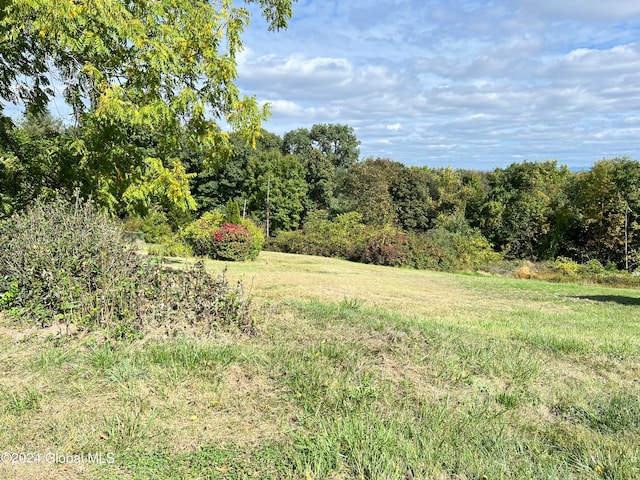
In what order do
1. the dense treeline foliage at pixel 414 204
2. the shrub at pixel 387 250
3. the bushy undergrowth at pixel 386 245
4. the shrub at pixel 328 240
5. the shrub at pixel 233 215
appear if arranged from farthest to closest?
the dense treeline foliage at pixel 414 204 → the shrub at pixel 328 240 → the bushy undergrowth at pixel 386 245 → the shrub at pixel 387 250 → the shrub at pixel 233 215

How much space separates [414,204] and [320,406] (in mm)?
38407

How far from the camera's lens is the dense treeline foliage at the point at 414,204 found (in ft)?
85.5

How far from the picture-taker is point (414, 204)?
40.2 m

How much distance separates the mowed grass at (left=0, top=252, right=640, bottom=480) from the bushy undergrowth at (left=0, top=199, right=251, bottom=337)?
30cm

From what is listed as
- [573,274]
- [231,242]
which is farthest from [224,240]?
[573,274]

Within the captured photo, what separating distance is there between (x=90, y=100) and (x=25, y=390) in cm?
398

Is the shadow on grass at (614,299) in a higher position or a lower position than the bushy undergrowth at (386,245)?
lower

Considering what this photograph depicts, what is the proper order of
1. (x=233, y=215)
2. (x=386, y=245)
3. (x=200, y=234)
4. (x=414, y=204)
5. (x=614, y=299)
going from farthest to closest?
(x=414, y=204) → (x=386, y=245) → (x=233, y=215) → (x=200, y=234) → (x=614, y=299)

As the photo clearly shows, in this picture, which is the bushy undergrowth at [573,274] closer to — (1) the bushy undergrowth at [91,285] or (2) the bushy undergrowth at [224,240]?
(2) the bushy undergrowth at [224,240]

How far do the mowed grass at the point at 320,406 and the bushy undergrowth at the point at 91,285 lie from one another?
0.30 metres

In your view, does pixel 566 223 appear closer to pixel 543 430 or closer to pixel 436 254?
pixel 436 254

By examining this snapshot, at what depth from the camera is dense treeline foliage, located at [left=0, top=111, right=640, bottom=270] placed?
85.5 feet

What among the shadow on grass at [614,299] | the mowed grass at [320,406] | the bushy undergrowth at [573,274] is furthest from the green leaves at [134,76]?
the bushy undergrowth at [573,274]

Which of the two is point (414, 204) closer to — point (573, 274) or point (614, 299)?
point (573, 274)
